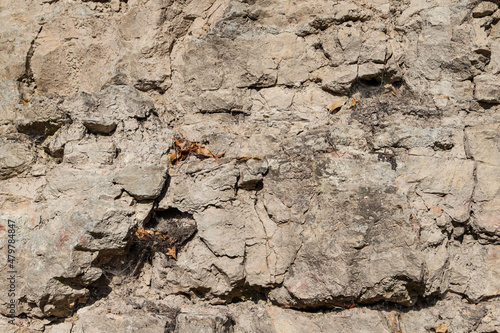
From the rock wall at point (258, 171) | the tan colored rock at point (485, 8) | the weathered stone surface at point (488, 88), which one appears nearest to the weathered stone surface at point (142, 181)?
the rock wall at point (258, 171)

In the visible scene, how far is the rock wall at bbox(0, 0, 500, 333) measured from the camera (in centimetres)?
276

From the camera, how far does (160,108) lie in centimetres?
329

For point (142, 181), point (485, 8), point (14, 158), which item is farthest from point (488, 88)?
point (14, 158)

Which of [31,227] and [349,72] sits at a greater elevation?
[349,72]

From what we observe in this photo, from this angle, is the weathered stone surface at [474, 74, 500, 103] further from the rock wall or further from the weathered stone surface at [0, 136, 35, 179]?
the weathered stone surface at [0, 136, 35, 179]

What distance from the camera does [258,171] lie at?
2908 millimetres

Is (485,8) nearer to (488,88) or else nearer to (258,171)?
(488,88)

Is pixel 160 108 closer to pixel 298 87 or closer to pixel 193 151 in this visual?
pixel 193 151

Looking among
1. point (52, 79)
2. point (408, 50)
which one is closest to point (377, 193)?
point (408, 50)

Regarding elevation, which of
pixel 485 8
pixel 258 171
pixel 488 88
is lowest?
pixel 258 171

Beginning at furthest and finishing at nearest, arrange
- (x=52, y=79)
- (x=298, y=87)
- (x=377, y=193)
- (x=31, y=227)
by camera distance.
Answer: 1. (x=52, y=79)
2. (x=298, y=87)
3. (x=31, y=227)
4. (x=377, y=193)

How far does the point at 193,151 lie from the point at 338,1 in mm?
1551

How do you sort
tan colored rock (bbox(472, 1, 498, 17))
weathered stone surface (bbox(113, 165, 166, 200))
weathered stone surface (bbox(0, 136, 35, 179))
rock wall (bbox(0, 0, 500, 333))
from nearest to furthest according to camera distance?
rock wall (bbox(0, 0, 500, 333)) < weathered stone surface (bbox(113, 165, 166, 200)) < tan colored rock (bbox(472, 1, 498, 17)) < weathered stone surface (bbox(0, 136, 35, 179))

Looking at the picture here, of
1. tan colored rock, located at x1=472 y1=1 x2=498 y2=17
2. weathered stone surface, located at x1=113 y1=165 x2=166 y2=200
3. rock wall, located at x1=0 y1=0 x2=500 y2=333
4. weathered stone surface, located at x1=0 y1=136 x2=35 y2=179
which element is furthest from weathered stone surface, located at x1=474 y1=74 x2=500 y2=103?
weathered stone surface, located at x1=0 y1=136 x2=35 y2=179
